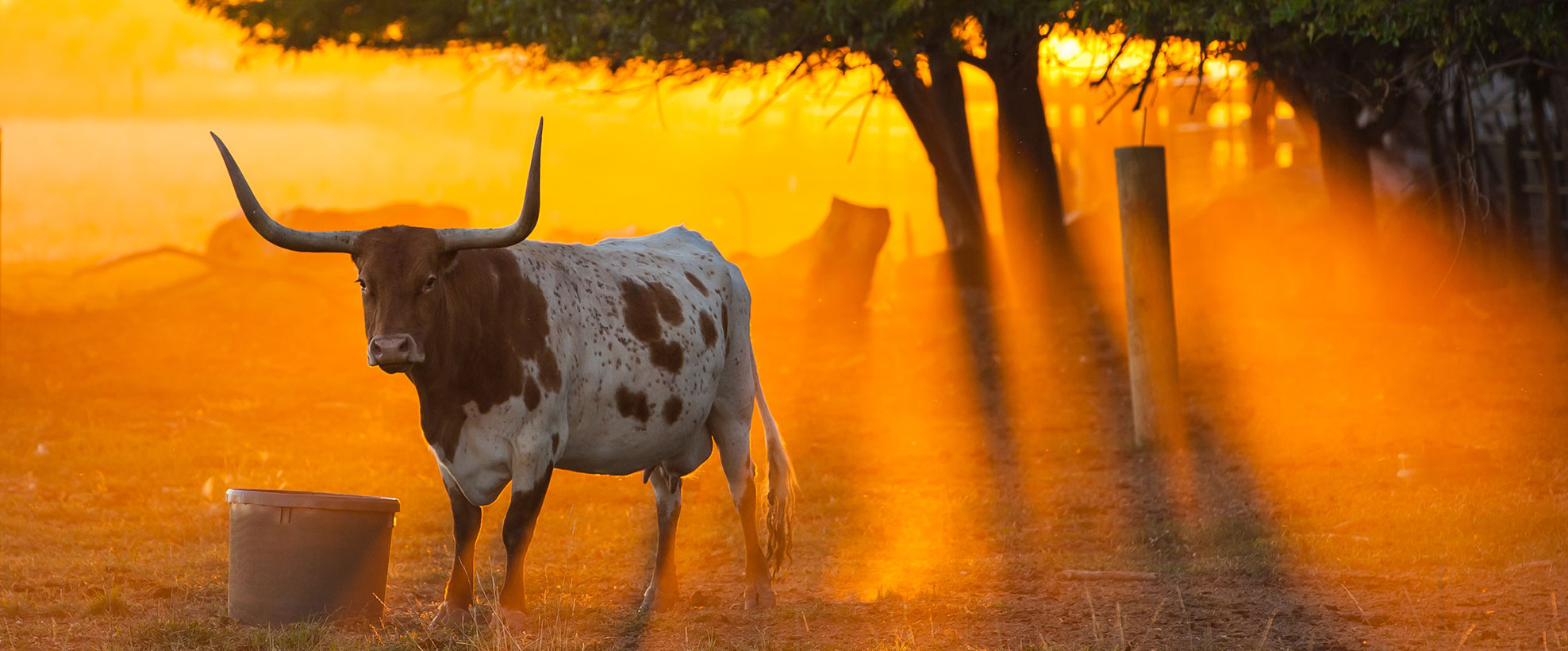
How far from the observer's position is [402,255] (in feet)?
19.5

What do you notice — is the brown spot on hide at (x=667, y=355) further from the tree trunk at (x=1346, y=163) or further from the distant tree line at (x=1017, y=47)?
the tree trunk at (x=1346, y=163)

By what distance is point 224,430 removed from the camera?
12.4 m

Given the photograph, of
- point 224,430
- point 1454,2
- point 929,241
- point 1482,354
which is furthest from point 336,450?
point 929,241

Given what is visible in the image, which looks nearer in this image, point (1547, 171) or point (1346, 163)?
point (1547, 171)

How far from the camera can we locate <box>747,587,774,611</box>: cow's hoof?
22.7 feet

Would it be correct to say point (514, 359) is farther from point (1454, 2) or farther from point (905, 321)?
point (905, 321)

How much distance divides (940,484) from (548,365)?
15.5 ft

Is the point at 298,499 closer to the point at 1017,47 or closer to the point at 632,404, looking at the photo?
the point at 632,404

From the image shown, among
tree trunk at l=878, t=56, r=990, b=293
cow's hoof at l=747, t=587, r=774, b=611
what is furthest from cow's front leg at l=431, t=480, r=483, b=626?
tree trunk at l=878, t=56, r=990, b=293

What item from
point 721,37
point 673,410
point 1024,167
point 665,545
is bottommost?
point 665,545

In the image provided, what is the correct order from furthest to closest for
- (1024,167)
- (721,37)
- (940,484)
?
(1024,167), (721,37), (940,484)

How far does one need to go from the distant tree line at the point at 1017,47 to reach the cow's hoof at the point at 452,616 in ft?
17.1

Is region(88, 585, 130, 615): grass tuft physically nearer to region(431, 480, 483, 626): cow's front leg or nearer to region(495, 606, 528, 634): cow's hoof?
region(431, 480, 483, 626): cow's front leg

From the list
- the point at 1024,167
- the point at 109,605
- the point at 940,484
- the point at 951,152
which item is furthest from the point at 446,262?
the point at 951,152
